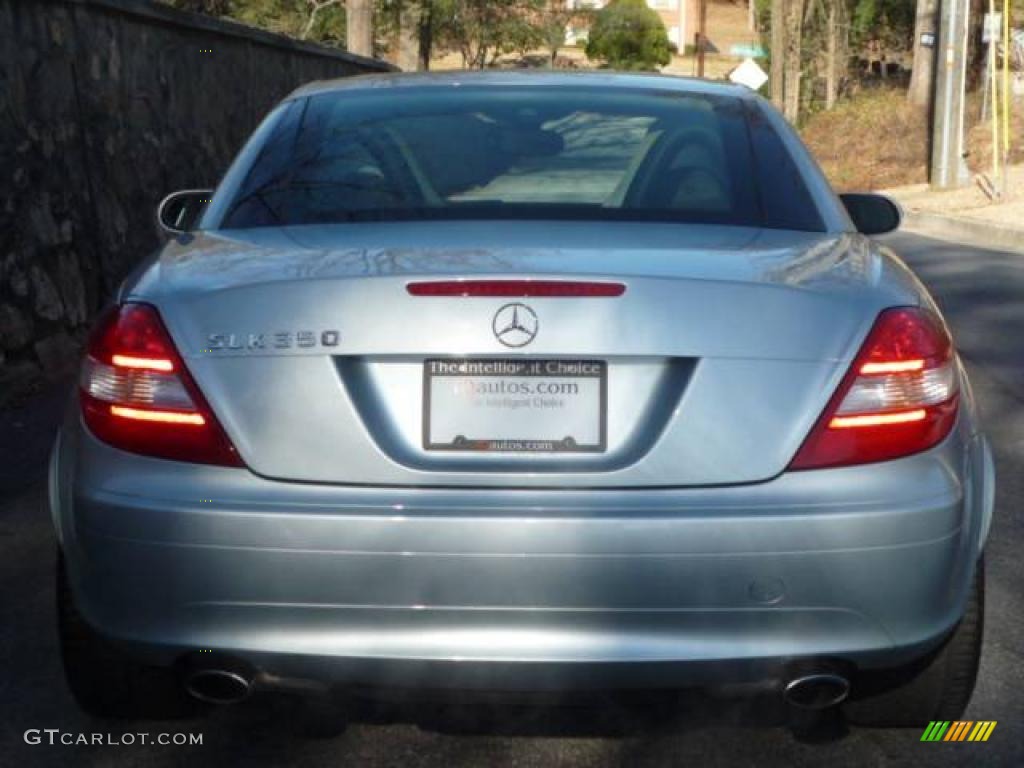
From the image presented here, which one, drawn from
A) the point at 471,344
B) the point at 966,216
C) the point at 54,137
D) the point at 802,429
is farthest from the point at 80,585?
the point at 966,216

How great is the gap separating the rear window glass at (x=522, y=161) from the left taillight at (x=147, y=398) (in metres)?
0.59

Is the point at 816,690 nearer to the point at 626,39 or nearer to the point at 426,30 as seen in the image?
the point at 426,30

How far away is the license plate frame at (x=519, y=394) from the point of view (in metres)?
3.26

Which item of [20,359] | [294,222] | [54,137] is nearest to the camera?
[294,222]

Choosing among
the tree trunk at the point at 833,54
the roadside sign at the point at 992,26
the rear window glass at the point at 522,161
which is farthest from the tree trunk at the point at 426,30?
the rear window glass at the point at 522,161

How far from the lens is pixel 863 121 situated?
116 feet

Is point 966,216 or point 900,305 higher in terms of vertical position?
point 900,305

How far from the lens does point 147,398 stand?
340 centimetres

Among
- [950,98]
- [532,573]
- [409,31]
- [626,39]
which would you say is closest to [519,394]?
[532,573]

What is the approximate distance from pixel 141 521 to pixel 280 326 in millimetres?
463

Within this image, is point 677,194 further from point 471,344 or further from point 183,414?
point 183,414

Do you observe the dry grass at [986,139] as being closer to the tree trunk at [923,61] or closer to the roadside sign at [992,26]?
Result: the tree trunk at [923,61]

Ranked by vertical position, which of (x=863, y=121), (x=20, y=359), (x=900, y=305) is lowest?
(x=863, y=121)

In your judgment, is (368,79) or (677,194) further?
(368,79)
